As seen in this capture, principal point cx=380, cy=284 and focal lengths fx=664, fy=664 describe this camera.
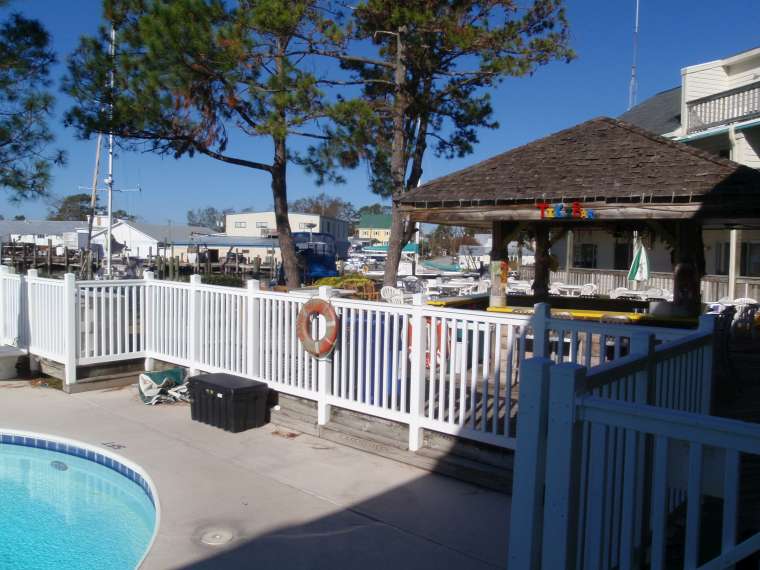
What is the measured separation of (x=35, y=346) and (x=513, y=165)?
290 inches

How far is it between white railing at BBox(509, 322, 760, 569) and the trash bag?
248 inches

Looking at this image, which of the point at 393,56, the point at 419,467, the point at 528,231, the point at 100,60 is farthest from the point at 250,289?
the point at 393,56

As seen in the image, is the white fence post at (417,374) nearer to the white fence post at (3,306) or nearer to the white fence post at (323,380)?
the white fence post at (323,380)

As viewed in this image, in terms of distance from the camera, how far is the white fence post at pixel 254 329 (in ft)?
24.7

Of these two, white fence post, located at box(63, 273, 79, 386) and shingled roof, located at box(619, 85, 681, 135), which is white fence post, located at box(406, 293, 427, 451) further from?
shingled roof, located at box(619, 85, 681, 135)

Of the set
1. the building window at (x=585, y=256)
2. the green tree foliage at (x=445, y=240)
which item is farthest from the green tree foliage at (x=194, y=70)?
the green tree foliage at (x=445, y=240)

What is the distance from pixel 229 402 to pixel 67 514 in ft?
5.86

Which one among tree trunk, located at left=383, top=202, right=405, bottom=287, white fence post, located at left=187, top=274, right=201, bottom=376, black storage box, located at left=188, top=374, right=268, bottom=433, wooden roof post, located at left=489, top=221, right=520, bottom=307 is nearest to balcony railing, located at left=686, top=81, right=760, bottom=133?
tree trunk, located at left=383, top=202, right=405, bottom=287

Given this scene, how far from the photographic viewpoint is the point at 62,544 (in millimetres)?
5262

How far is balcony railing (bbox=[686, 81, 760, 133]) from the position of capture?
17.7 meters

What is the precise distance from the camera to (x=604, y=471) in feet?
8.61

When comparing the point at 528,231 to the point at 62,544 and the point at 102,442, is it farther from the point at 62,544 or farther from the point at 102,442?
the point at 62,544

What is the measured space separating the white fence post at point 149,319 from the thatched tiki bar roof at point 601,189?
3.66 meters

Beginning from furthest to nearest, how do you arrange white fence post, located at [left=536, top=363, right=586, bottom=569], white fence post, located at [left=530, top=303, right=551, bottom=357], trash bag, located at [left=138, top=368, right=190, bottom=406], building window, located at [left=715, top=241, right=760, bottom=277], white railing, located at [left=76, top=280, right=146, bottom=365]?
building window, located at [left=715, top=241, right=760, bottom=277]
white railing, located at [left=76, top=280, right=146, bottom=365]
trash bag, located at [left=138, top=368, right=190, bottom=406]
white fence post, located at [left=530, top=303, right=551, bottom=357]
white fence post, located at [left=536, top=363, right=586, bottom=569]
